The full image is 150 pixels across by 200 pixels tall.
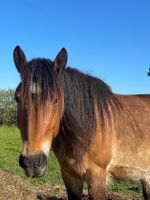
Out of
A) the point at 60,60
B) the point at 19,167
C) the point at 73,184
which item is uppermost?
the point at 60,60

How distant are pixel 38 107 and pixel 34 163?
0.51 m

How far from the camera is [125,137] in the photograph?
484 centimetres

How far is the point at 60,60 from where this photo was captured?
3.91 metres

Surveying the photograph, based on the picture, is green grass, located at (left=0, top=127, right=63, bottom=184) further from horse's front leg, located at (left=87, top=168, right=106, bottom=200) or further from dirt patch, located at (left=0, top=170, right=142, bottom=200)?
→ horse's front leg, located at (left=87, top=168, right=106, bottom=200)

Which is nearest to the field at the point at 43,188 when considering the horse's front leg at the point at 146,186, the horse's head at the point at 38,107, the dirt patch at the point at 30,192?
the dirt patch at the point at 30,192

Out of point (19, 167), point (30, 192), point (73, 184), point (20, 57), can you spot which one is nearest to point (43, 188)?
point (30, 192)

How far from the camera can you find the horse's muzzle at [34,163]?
346cm

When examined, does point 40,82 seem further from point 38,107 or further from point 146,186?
point 146,186

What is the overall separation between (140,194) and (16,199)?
2.57m

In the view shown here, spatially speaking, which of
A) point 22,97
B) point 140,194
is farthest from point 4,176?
point 22,97

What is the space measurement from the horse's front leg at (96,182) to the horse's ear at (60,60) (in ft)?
4.11

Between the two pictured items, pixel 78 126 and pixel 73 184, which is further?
pixel 73 184

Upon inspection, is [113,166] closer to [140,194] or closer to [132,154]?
[132,154]

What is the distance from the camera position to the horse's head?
3.50 meters
